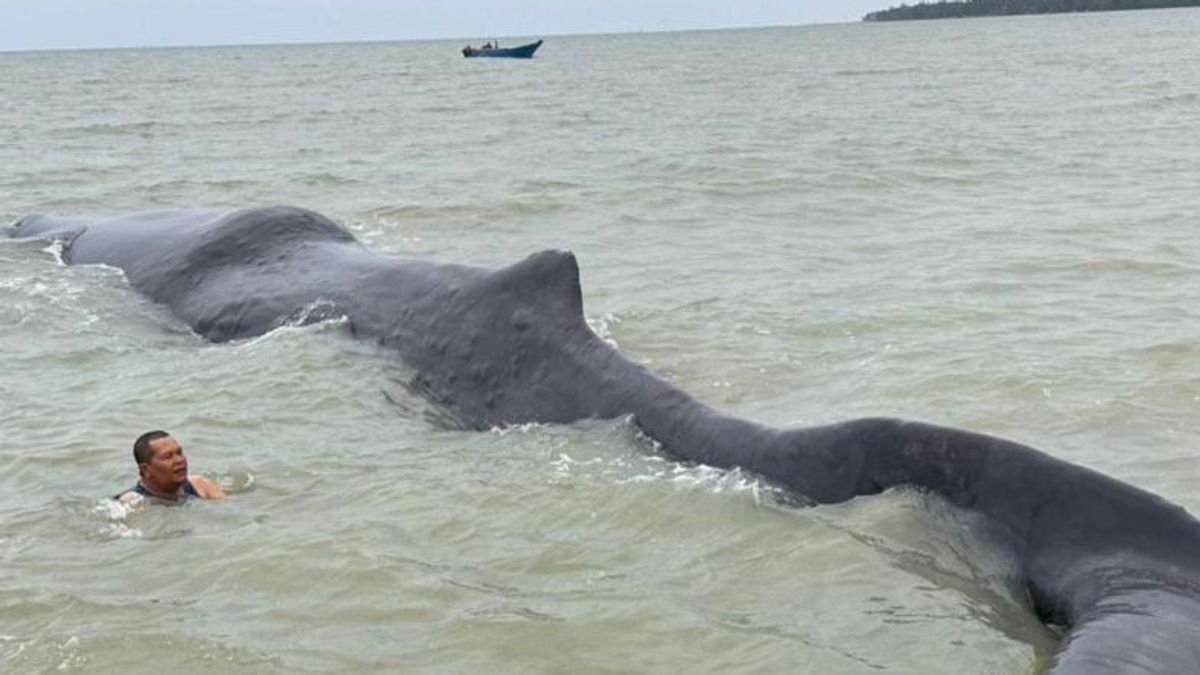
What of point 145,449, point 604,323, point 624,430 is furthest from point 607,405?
point 604,323

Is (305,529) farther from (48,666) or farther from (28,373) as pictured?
(28,373)

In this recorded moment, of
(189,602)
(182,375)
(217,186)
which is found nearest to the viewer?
(189,602)

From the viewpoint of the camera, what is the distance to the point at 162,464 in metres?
8.34

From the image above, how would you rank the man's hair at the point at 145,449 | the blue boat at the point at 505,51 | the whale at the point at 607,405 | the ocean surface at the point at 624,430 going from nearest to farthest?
the whale at the point at 607,405
the ocean surface at the point at 624,430
the man's hair at the point at 145,449
the blue boat at the point at 505,51

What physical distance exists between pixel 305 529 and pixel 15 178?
23.5 metres

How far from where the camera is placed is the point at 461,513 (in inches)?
314

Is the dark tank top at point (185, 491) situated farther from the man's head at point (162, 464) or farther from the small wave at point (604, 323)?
the small wave at point (604, 323)

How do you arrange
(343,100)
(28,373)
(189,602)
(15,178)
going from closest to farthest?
(189,602) < (28,373) < (15,178) < (343,100)

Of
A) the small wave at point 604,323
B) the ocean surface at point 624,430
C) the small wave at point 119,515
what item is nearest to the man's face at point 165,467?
the small wave at point 119,515

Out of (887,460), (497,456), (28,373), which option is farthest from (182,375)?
(887,460)

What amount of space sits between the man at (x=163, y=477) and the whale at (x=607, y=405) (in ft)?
5.56

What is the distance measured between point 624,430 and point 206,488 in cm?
251

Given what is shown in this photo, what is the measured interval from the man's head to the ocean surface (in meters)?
0.27

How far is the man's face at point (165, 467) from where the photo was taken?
27.3 ft
